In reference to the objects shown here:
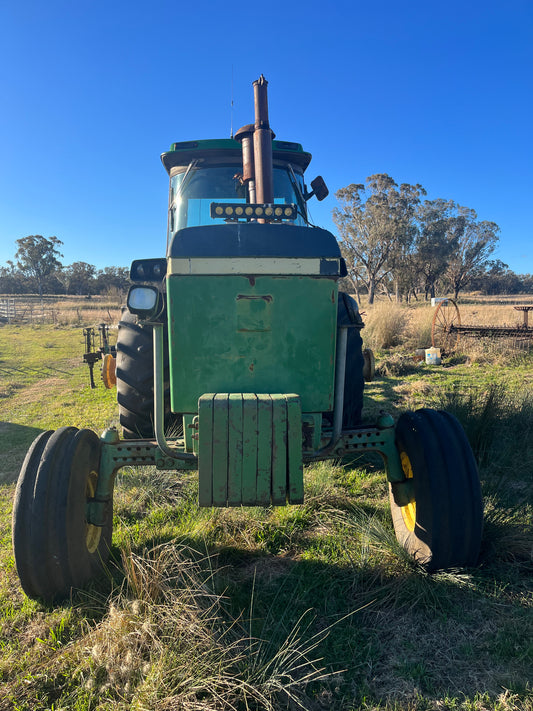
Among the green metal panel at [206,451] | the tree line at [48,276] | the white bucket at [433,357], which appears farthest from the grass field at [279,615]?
the tree line at [48,276]

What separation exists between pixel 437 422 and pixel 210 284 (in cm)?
158

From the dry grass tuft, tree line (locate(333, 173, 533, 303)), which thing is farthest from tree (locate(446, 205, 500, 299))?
the dry grass tuft

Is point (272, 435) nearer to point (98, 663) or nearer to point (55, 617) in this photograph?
point (98, 663)

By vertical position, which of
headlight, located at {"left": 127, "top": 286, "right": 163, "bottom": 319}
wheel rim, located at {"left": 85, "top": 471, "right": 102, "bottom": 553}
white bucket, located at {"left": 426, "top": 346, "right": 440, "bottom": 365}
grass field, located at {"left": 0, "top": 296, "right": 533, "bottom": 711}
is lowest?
grass field, located at {"left": 0, "top": 296, "right": 533, "bottom": 711}

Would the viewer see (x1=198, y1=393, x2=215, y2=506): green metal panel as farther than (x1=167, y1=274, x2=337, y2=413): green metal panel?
No

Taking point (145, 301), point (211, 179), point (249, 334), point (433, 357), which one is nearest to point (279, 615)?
point (249, 334)

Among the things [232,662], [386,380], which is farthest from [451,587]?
[386,380]

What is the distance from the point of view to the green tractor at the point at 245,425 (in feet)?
7.25

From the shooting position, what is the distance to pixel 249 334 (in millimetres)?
2500

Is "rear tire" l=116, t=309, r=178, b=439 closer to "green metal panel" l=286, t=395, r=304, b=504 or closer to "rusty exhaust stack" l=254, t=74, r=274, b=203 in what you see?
"rusty exhaust stack" l=254, t=74, r=274, b=203

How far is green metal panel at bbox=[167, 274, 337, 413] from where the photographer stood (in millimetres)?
2461

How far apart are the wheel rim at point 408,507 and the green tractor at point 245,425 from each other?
15mm

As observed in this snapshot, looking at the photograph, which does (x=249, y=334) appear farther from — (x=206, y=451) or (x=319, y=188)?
(x=319, y=188)

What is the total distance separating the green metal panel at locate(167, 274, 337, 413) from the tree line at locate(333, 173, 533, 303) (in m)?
34.9
